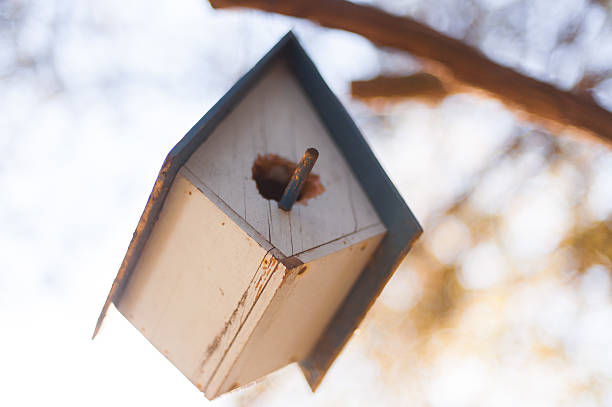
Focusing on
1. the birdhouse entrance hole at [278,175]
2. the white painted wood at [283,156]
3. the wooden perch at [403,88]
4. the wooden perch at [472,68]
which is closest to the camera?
the white painted wood at [283,156]

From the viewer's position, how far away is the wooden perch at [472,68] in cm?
144

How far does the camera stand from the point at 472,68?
153 centimetres

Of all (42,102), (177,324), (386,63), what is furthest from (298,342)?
(42,102)

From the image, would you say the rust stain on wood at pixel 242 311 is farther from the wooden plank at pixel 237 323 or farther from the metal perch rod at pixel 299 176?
the metal perch rod at pixel 299 176

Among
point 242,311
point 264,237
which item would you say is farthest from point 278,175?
point 242,311

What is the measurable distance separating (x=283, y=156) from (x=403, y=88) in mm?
966

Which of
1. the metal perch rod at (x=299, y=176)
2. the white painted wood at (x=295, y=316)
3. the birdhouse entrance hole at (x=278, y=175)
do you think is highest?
the metal perch rod at (x=299, y=176)

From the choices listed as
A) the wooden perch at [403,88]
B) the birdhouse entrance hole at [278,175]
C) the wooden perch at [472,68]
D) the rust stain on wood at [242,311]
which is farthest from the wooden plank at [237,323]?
the wooden perch at [403,88]

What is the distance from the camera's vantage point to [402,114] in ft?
8.74

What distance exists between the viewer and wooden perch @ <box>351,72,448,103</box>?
1874mm

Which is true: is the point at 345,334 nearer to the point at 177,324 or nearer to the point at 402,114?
the point at 177,324

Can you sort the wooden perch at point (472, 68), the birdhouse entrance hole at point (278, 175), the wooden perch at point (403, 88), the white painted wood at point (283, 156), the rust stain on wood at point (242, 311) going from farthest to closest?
the wooden perch at point (403, 88), the wooden perch at point (472, 68), the birdhouse entrance hole at point (278, 175), the white painted wood at point (283, 156), the rust stain on wood at point (242, 311)

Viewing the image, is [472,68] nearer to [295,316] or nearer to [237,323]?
[295,316]

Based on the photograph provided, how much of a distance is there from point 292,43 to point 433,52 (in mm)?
550
